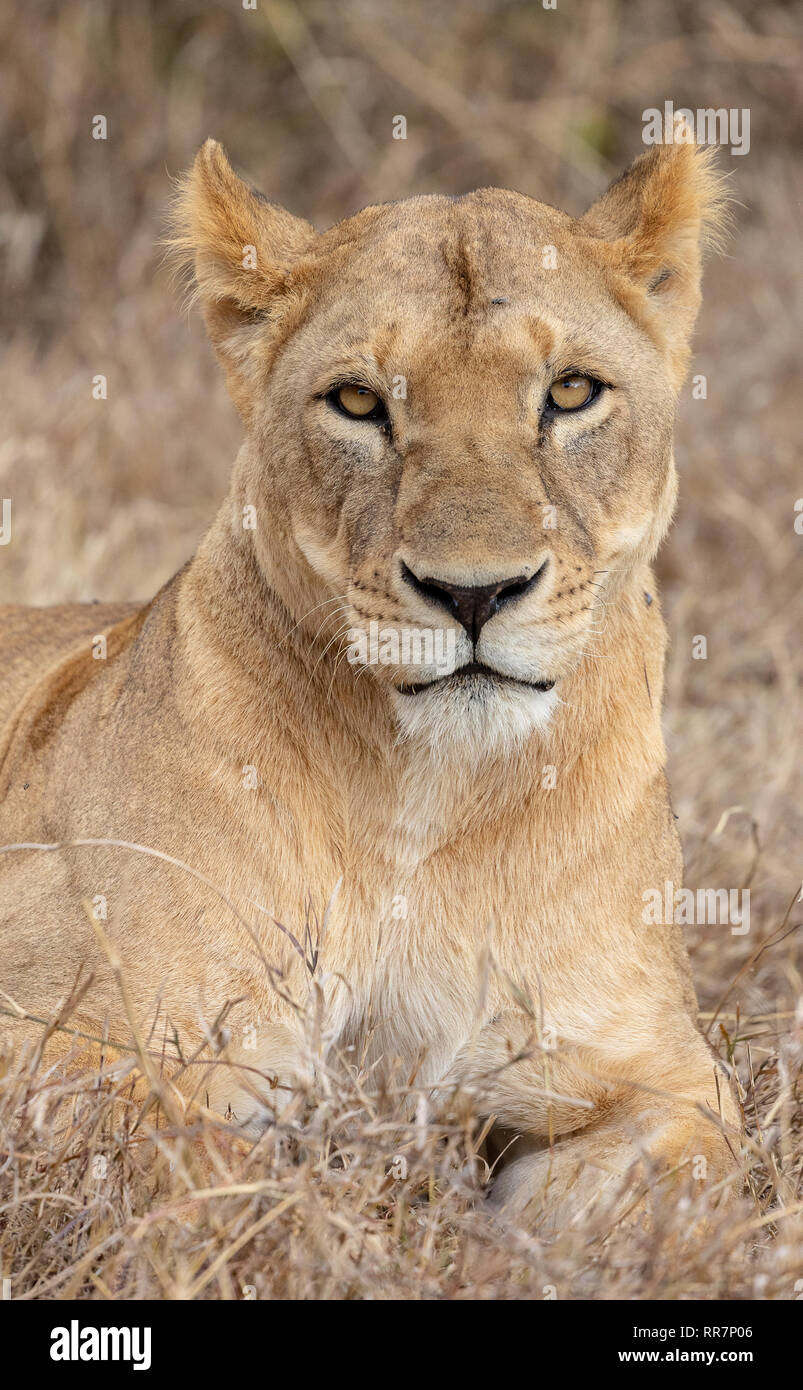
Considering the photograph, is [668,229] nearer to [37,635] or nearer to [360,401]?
[360,401]

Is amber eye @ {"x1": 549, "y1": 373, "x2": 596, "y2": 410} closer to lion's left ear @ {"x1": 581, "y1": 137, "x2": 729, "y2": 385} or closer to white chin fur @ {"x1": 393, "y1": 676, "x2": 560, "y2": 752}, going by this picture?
lion's left ear @ {"x1": 581, "y1": 137, "x2": 729, "y2": 385}

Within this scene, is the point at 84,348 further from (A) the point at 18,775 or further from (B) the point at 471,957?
(B) the point at 471,957

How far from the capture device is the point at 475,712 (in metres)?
2.08

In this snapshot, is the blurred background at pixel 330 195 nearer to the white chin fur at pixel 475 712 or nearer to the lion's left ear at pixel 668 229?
the lion's left ear at pixel 668 229

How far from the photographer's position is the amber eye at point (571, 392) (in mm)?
2240

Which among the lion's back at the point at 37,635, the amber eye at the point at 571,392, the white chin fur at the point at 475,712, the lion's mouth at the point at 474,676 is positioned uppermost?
the amber eye at the point at 571,392

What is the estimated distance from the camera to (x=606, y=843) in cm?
243

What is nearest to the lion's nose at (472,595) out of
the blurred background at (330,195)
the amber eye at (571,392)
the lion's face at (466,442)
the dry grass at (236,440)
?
the lion's face at (466,442)

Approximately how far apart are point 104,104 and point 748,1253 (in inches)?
258

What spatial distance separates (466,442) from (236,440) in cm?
408

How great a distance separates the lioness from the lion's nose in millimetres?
49

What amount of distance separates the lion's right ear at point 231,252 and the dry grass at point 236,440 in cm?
30

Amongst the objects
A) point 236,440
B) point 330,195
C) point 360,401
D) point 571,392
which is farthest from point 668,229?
point 330,195
